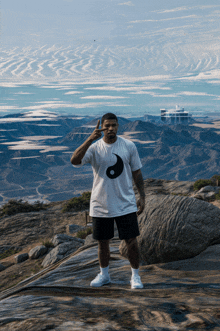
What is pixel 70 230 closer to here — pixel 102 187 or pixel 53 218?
pixel 53 218

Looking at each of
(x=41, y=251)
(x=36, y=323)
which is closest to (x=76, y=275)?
(x=36, y=323)

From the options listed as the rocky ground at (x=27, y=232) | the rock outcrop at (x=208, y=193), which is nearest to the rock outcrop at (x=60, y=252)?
the rocky ground at (x=27, y=232)

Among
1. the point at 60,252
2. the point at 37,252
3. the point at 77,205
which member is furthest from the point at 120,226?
the point at 77,205

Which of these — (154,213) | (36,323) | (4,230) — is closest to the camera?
(36,323)

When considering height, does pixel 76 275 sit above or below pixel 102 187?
below

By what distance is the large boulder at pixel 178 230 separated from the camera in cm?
469

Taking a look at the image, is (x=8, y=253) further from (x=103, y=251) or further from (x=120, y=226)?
(x=120, y=226)

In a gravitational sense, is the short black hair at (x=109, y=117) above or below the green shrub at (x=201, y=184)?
above

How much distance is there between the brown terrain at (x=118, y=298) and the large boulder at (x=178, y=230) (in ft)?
0.48

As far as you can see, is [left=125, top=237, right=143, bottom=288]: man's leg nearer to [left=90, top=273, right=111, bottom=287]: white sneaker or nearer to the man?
the man

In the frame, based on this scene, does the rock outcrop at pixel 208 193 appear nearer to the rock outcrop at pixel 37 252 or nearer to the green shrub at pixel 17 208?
the rock outcrop at pixel 37 252

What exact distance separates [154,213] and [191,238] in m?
0.73

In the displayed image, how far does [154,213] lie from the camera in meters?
5.02

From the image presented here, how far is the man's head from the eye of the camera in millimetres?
3670
